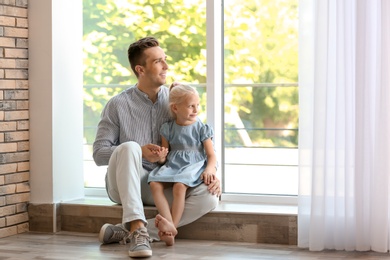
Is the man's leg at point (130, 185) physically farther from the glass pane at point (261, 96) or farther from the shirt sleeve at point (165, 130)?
the glass pane at point (261, 96)

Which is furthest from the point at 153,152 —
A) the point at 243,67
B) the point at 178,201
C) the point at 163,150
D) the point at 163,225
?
the point at 243,67

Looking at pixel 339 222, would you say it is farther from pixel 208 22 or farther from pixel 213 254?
pixel 208 22

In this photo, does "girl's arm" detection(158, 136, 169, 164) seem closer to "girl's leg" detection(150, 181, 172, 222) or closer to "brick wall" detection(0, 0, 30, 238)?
"girl's leg" detection(150, 181, 172, 222)

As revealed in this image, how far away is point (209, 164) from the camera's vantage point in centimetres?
430

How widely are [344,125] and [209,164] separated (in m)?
0.75

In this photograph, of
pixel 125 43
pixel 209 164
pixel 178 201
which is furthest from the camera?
pixel 125 43

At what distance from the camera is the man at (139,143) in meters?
4.13

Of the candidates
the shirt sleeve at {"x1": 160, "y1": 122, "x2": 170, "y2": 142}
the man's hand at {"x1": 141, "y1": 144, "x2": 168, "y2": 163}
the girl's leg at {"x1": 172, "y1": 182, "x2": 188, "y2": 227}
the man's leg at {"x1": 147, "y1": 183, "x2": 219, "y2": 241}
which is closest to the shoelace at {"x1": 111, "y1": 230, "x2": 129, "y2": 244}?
the man's leg at {"x1": 147, "y1": 183, "x2": 219, "y2": 241}

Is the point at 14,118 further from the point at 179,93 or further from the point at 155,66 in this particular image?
the point at 179,93

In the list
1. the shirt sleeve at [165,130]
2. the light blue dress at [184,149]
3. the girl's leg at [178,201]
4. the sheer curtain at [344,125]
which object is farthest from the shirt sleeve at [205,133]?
the sheer curtain at [344,125]

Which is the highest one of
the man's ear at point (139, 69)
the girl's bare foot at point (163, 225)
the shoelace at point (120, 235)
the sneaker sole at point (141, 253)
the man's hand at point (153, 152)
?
the man's ear at point (139, 69)

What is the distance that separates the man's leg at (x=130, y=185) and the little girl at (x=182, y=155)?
0.13m

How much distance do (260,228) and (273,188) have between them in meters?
0.48

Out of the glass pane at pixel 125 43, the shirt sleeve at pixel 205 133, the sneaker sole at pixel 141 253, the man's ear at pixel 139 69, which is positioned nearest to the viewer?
the sneaker sole at pixel 141 253
